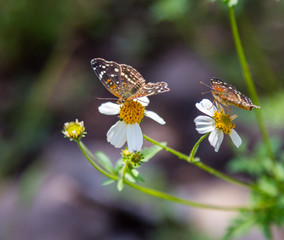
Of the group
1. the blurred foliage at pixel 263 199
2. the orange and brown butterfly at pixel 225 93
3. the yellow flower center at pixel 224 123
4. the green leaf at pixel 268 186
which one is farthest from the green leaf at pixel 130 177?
the green leaf at pixel 268 186

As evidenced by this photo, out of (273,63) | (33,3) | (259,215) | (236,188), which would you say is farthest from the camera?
(33,3)

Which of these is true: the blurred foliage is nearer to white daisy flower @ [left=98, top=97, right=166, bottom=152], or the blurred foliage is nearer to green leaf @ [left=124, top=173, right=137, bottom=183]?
green leaf @ [left=124, top=173, right=137, bottom=183]

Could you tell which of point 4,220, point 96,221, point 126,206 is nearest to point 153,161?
point 126,206

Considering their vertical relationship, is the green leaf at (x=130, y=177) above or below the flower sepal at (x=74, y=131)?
below

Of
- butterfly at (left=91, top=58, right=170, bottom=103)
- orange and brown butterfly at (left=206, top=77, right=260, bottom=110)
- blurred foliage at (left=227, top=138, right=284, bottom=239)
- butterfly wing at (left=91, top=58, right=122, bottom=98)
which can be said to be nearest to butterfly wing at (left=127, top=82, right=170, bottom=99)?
butterfly at (left=91, top=58, right=170, bottom=103)

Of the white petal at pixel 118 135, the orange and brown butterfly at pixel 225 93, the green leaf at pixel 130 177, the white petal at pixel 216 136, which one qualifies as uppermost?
the orange and brown butterfly at pixel 225 93

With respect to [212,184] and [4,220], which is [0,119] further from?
[212,184]

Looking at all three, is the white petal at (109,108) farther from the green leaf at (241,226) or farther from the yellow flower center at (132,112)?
the green leaf at (241,226)

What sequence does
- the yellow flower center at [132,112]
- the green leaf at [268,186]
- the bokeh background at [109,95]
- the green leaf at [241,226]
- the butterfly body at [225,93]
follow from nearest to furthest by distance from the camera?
the butterfly body at [225,93]
the yellow flower center at [132,112]
the green leaf at [241,226]
the green leaf at [268,186]
the bokeh background at [109,95]
